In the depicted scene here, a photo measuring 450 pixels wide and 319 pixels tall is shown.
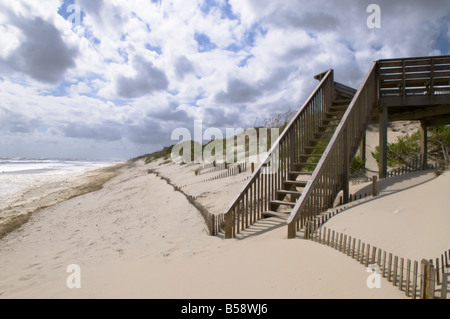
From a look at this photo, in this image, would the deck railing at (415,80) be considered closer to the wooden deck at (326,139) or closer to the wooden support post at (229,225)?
the wooden deck at (326,139)

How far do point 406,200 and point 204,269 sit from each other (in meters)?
4.46

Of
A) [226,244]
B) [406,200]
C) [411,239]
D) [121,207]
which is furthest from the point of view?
[121,207]

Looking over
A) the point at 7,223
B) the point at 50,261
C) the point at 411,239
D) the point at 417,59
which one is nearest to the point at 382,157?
the point at 417,59

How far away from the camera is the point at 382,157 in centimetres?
889

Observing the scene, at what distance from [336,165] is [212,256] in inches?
144

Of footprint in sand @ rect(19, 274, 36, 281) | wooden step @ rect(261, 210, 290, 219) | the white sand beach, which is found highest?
wooden step @ rect(261, 210, 290, 219)

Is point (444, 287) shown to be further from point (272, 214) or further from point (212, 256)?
point (272, 214)

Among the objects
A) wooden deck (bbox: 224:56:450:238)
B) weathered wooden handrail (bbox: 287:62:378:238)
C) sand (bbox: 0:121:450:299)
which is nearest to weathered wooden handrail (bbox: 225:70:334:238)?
wooden deck (bbox: 224:56:450:238)

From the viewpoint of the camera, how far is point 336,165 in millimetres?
6539

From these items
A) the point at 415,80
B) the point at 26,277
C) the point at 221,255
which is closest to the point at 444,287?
the point at 221,255

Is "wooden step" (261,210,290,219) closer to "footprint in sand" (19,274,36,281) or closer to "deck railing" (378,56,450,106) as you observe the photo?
"footprint in sand" (19,274,36,281)

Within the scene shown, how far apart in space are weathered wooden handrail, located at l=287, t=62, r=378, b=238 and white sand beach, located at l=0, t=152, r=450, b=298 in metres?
0.50

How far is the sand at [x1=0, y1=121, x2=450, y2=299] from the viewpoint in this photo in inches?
136
